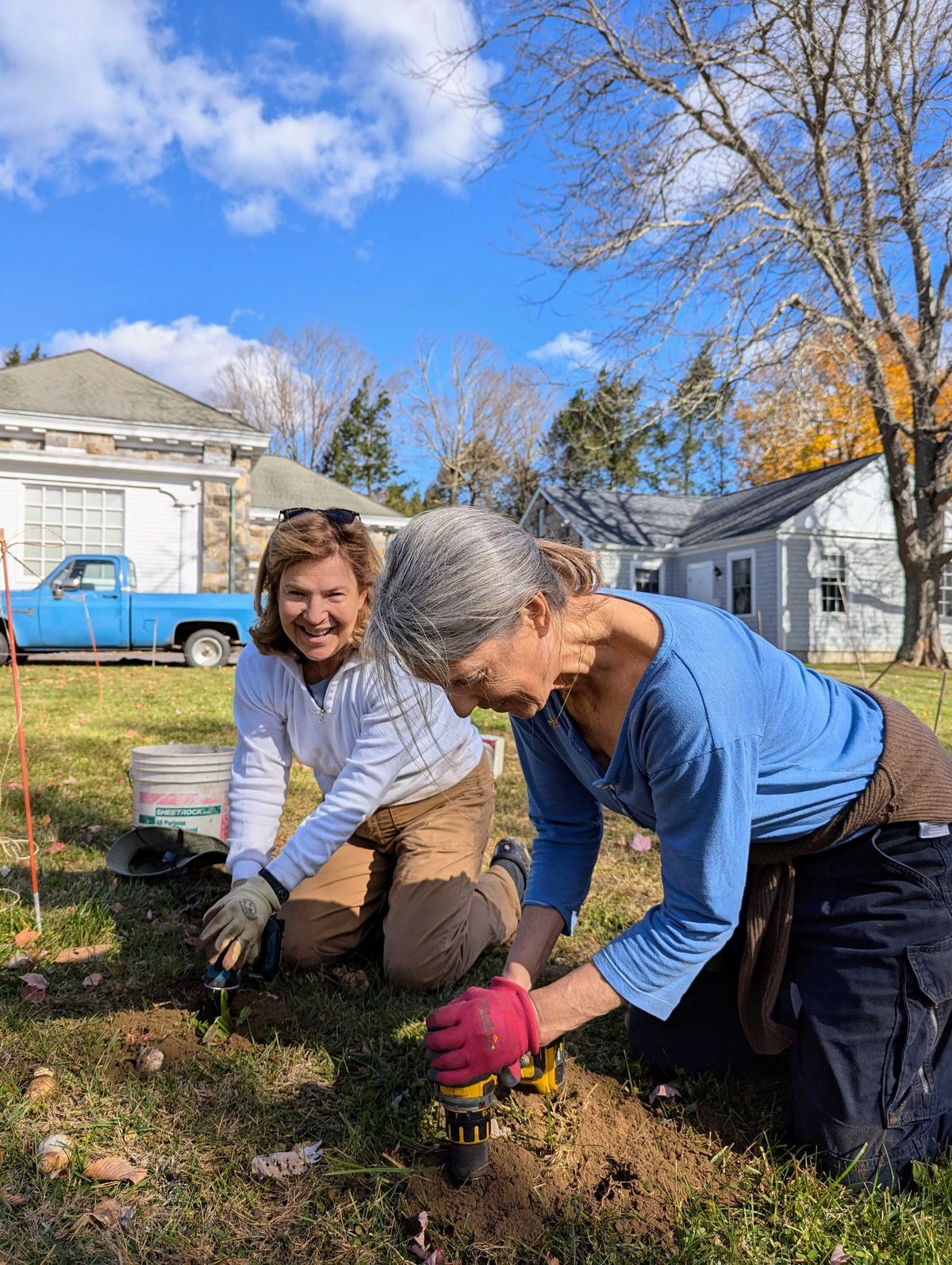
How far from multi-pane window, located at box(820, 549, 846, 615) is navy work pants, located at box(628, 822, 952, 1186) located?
17295 millimetres

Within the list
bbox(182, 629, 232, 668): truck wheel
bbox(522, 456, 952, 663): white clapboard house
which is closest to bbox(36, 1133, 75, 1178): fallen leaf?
bbox(182, 629, 232, 668): truck wheel

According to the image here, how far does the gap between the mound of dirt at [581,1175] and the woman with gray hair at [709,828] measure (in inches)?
8.6

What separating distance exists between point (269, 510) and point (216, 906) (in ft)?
62.5

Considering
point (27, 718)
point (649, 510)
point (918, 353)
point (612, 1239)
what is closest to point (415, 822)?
point (612, 1239)

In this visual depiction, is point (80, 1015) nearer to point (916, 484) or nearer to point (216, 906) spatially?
point (216, 906)

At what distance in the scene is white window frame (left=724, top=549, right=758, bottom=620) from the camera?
18.6 metres

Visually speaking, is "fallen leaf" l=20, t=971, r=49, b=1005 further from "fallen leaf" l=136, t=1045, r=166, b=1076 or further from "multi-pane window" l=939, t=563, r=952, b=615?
"multi-pane window" l=939, t=563, r=952, b=615

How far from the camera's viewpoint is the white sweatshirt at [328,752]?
2.49 meters

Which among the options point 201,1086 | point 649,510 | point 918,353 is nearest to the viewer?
point 201,1086

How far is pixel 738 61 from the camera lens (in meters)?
11.7

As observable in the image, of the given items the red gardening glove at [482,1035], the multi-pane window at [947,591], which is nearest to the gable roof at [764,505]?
the multi-pane window at [947,591]

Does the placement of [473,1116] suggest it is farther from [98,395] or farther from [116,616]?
[98,395]

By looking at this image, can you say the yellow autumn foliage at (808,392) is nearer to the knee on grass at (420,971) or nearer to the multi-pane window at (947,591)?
the multi-pane window at (947,591)

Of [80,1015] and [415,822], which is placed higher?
[415,822]
